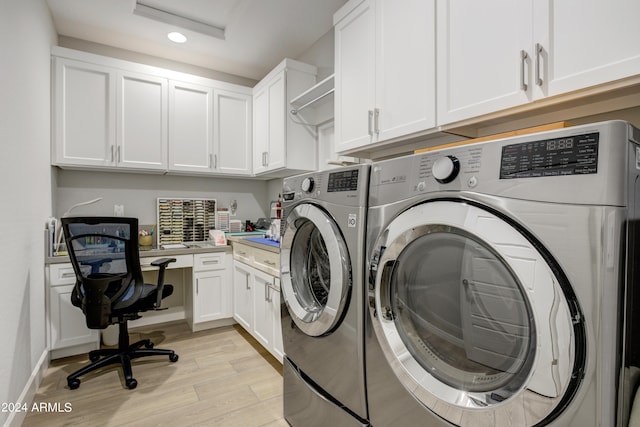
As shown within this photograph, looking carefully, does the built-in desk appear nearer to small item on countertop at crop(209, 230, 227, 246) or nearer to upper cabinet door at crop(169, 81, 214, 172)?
small item on countertop at crop(209, 230, 227, 246)

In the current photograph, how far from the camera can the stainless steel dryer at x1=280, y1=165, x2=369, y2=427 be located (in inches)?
47.1

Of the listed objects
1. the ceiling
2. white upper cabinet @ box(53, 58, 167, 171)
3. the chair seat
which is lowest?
the chair seat

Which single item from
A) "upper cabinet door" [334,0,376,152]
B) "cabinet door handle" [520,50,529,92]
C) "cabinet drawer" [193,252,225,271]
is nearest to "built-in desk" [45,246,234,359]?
"cabinet drawer" [193,252,225,271]

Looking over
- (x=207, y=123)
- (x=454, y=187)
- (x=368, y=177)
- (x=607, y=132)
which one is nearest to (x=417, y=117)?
(x=368, y=177)

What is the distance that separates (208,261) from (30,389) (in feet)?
4.61

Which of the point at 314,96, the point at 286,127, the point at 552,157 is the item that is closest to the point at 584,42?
the point at 552,157

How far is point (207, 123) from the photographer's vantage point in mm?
3213

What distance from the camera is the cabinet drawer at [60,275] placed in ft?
7.81

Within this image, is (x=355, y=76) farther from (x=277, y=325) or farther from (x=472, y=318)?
(x=277, y=325)

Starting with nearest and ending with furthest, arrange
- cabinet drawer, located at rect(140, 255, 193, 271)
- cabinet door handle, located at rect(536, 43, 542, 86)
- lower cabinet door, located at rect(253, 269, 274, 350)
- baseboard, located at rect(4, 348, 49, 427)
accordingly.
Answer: cabinet door handle, located at rect(536, 43, 542, 86), baseboard, located at rect(4, 348, 49, 427), lower cabinet door, located at rect(253, 269, 274, 350), cabinet drawer, located at rect(140, 255, 193, 271)

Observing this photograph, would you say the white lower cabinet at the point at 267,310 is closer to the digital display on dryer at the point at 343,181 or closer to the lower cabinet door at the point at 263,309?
the lower cabinet door at the point at 263,309

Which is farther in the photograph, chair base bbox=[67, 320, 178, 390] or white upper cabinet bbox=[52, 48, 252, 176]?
white upper cabinet bbox=[52, 48, 252, 176]

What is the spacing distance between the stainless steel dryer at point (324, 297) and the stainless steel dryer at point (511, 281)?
4.9 inches

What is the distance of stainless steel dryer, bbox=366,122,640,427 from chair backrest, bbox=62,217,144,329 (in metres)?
1.77
